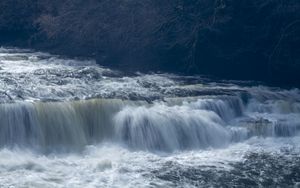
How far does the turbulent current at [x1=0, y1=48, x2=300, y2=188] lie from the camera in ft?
39.6

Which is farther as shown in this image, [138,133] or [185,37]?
[185,37]

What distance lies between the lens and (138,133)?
556 inches

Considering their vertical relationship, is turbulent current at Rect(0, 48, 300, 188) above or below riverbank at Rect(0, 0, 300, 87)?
below

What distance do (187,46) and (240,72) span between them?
1962 mm

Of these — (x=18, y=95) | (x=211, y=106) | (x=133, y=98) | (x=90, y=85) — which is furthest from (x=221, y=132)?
(x=18, y=95)

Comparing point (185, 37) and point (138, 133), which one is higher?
point (185, 37)

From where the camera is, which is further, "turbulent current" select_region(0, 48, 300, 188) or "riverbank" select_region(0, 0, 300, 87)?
"riverbank" select_region(0, 0, 300, 87)

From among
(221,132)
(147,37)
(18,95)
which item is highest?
(147,37)

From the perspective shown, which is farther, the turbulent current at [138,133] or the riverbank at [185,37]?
the riverbank at [185,37]

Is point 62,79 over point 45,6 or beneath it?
beneath

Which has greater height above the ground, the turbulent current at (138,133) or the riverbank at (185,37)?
the riverbank at (185,37)

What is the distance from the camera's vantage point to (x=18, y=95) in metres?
14.4

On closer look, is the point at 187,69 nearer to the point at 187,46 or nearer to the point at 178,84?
the point at 187,46

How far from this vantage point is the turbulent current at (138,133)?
12.1 m
